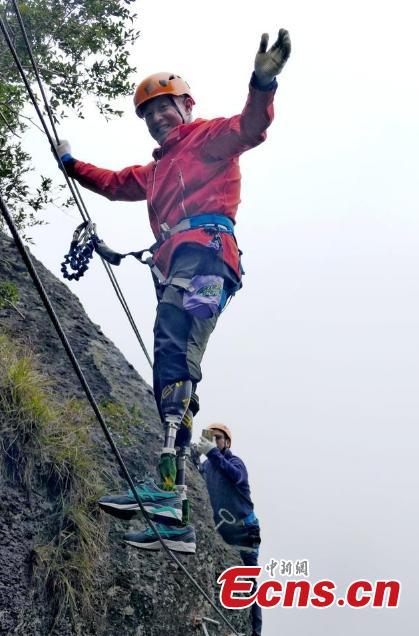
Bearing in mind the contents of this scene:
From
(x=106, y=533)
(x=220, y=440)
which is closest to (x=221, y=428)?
(x=220, y=440)

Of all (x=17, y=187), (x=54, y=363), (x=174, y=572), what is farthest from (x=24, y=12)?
(x=174, y=572)

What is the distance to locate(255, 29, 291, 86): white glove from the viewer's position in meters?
4.31

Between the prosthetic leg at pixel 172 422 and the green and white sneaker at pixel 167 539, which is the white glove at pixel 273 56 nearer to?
the prosthetic leg at pixel 172 422

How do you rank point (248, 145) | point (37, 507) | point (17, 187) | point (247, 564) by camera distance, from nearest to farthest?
point (248, 145) < point (37, 507) < point (17, 187) < point (247, 564)

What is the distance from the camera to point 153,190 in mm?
5684

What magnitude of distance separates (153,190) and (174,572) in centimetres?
305

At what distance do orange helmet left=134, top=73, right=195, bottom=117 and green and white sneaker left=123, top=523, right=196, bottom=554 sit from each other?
293 centimetres

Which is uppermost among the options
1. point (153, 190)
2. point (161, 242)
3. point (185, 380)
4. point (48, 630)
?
point (153, 190)

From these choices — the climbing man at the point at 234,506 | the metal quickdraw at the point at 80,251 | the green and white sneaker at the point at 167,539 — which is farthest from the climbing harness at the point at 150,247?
the climbing man at the point at 234,506

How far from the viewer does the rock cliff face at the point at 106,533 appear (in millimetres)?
5391

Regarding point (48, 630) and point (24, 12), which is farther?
point (24, 12)

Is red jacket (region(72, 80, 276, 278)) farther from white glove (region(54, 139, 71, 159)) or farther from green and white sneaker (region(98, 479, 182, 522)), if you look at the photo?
green and white sneaker (region(98, 479, 182, 522))

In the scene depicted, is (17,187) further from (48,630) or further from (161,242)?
(48,630)

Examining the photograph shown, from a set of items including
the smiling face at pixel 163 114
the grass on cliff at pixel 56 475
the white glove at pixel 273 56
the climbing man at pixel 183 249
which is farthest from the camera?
the smiling face at pixel 163 114
